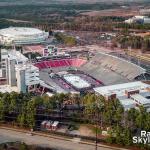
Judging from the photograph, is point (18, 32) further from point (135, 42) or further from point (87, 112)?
point (87, 112)

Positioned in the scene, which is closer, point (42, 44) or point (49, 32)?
point (42, 44)

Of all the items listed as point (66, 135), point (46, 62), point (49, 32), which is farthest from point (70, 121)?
point (49, 32)

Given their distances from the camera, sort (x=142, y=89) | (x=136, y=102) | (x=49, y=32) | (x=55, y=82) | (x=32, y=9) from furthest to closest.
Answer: (x=32, y=9) → (x=49, y=32) → (x=55, y=82) → (x=142, y=89) → (x=136, y=102)

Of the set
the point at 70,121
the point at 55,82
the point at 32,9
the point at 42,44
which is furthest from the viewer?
the point at 32,9

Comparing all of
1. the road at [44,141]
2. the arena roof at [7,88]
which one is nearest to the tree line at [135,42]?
the arena roof at [7,88]

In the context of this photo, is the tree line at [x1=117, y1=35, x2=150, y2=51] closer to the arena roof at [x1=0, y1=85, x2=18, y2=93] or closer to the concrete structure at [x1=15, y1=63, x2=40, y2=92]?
the concrete structure at [x1=15, y1=63, x2=40, y2=92]

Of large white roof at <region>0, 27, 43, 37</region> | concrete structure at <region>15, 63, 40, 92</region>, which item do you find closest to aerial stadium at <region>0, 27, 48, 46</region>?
large white roof at <region>0, 27, 43, 37</region>

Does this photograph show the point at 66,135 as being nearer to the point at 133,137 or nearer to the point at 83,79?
the point at 133,137
